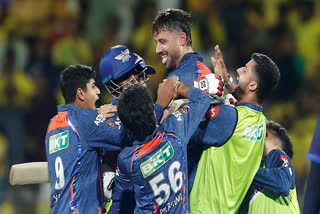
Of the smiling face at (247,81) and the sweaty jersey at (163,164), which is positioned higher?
the smiling face at (247,81)

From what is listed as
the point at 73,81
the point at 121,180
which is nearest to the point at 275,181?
the point at 121,180

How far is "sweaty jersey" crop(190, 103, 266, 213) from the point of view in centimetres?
473

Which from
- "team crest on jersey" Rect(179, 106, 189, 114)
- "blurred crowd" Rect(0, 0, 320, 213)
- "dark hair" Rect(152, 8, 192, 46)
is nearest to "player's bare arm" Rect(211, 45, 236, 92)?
"dark hair" Rect(152, 8, 192, 46)

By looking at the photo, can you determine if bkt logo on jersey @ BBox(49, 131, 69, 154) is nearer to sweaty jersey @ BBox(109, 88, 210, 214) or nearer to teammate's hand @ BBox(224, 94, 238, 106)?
sweaty jersey @ BBox(109, 88, 210, 214)

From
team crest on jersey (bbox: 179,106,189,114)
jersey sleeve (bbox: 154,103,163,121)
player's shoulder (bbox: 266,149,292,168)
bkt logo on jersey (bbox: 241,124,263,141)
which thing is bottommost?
player's shoulder (bbox: 266,149,292,168)

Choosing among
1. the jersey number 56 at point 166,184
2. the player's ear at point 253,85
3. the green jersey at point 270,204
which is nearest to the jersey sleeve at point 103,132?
the jersey number 56 at point 166,184

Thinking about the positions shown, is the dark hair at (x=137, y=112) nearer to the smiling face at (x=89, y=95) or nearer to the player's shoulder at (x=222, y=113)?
the player's shoulder at (x=222, y=113)

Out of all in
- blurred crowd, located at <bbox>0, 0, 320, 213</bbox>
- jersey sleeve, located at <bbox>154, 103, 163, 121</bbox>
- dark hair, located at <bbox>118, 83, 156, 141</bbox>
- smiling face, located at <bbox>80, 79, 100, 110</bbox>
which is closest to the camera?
dark hair, located at <bbox>118, 83, 156, 141</bbox>

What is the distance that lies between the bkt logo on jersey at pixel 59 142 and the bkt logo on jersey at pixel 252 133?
3.99 ft

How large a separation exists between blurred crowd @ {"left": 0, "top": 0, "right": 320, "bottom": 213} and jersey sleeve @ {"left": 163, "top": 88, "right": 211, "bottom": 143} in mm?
4590

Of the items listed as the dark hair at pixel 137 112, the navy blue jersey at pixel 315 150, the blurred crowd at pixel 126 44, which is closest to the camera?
the dark hair at pixel 137 112

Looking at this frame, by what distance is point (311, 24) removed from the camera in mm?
9750

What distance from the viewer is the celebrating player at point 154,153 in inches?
169

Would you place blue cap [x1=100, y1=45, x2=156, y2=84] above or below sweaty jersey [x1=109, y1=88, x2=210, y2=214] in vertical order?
above
